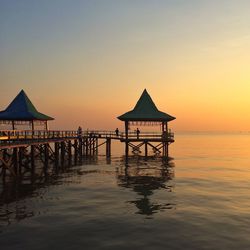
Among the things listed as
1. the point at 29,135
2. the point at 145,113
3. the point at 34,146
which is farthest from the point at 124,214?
the point at 145,113

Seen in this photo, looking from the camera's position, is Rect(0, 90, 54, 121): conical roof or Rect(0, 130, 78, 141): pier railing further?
Rect(0, 90, 54, 121): conical roof

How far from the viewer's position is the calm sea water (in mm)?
12234

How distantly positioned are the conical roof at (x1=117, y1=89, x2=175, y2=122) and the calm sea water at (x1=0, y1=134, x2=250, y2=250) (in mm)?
16735

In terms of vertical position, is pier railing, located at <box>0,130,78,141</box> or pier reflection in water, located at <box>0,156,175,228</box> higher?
pier railing, located at <box>0,130,78,141</box>

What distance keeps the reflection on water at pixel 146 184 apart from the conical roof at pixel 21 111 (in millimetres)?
16207

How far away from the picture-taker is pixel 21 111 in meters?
43.2

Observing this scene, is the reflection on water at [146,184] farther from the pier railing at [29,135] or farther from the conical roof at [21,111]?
the conical roof at [21,111]


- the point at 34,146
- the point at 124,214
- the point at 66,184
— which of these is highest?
the point at 34,146

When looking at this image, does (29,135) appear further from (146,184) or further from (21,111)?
(146,184)

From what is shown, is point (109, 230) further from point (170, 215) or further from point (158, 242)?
point (170, 215)

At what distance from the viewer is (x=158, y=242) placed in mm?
12188

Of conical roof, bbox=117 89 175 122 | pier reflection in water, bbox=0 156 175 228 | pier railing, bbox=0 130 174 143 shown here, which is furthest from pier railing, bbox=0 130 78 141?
conical roof, bbox=117 89 175 122

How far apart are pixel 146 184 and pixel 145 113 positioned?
20.0m

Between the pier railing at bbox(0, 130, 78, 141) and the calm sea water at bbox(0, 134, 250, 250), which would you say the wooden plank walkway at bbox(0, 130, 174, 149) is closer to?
the pier railing at bbox(0, 130, 78, 141)
